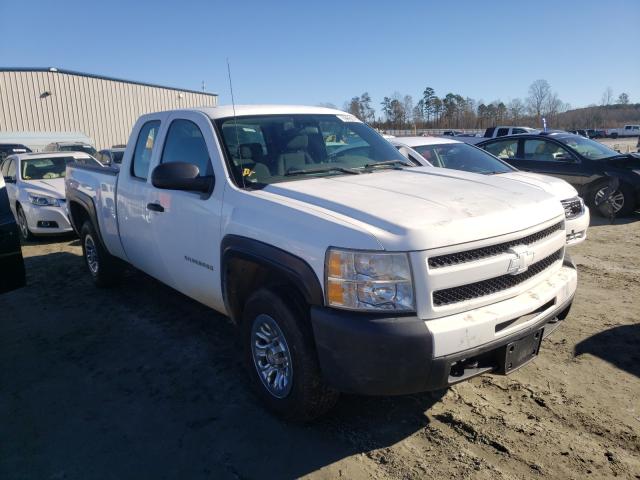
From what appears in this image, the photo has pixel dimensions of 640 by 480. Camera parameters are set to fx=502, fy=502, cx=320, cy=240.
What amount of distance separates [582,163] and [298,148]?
7834 mm

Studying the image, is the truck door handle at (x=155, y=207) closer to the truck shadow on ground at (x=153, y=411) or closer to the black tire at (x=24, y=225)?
the truck shadow on ground at (x=153, y=411)

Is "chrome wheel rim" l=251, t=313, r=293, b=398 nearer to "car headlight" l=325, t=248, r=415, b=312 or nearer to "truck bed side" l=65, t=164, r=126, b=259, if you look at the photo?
"car headlight" l=325, t=248, r=415, b=312

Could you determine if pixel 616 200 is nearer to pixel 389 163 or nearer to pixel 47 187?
pixel 389 163

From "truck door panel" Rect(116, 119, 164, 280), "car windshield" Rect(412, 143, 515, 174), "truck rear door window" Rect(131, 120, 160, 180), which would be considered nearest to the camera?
"truck door panel" Rect(116, 119, 164, 280)

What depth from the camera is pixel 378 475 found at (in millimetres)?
2686

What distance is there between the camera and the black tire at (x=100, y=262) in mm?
5898

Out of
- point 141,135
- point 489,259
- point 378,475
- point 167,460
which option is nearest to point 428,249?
point 489,259

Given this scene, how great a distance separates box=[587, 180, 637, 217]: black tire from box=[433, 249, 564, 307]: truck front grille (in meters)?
7.68

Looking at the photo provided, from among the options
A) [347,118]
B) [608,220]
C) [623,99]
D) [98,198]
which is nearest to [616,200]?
[608,220]

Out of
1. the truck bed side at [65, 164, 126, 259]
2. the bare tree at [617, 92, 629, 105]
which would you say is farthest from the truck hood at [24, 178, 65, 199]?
the bare tree at [617, 92, 629, 105]

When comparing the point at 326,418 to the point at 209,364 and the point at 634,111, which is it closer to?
the point at 209,364

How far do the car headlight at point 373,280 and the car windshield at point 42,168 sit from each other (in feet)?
28.3

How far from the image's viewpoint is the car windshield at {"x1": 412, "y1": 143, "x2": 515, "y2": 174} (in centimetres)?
734

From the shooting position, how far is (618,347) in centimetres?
408
